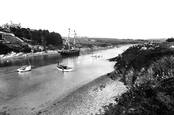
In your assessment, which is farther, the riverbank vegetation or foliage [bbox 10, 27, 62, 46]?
foliage [bbox 10, 27, 62, 46]

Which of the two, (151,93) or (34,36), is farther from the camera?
(34,36)

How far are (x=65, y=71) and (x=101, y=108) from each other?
31045 mm

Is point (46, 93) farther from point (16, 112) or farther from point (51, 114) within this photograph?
point (51, 114)

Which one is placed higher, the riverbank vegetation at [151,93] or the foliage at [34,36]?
the foliage at [34,36]

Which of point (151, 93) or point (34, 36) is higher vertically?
point (34, 36)

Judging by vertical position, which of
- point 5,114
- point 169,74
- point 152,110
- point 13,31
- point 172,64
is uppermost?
point 13,31

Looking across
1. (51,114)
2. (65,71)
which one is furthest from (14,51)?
(51,114)

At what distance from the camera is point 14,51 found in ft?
330

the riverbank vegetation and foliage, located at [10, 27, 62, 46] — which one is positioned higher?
foliage, located at [10, 27, 62, 46]

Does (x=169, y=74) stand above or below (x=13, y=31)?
below

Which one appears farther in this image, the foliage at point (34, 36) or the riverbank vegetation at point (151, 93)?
the foliage at point (34, 36)

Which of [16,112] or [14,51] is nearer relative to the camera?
[16,112]

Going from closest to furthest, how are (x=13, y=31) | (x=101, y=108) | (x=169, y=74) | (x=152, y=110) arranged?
1. (x=152, y=110)
2. (x=101, y=108)
3. (x=169, y=74)
4. (x=13, y=31)

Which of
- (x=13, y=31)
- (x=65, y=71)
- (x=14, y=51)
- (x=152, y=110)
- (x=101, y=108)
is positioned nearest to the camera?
(x=152, y=110)
